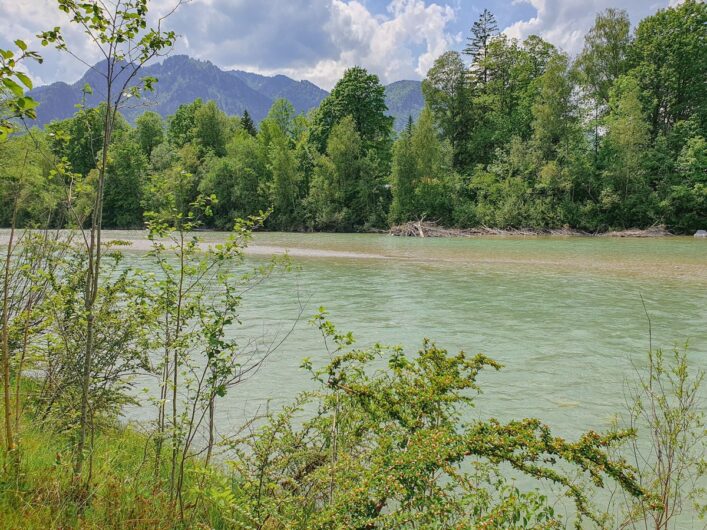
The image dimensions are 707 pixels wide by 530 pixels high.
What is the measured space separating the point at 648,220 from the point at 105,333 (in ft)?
152

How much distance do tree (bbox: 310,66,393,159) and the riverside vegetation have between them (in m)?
0.26

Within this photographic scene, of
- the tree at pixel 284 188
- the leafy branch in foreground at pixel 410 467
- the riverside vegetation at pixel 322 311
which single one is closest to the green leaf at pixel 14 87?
the riverside vegetation at pixel 322 311

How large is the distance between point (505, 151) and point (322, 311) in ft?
166

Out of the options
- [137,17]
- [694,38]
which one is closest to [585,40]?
[694,38]

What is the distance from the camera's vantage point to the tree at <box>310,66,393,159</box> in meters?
54.2

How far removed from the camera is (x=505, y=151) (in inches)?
1950

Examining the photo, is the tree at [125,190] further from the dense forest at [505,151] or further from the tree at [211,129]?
the tree at [211,129]

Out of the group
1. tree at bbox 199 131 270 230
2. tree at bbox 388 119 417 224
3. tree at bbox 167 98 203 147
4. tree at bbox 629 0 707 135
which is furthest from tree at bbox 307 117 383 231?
tree at bbox 167 98 203 147

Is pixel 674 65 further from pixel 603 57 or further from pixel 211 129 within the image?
pixel 211 129

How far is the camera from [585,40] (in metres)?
48.2

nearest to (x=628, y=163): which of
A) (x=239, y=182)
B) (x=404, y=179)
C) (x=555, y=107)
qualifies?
(x=555, y=107)

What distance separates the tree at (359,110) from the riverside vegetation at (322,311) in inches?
10.2

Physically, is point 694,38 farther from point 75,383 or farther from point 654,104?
point 75,383

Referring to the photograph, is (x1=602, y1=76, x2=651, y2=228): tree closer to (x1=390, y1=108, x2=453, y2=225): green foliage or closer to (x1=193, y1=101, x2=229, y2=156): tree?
(x1=390, y1=108, x2=453, y2=225): green foliage
